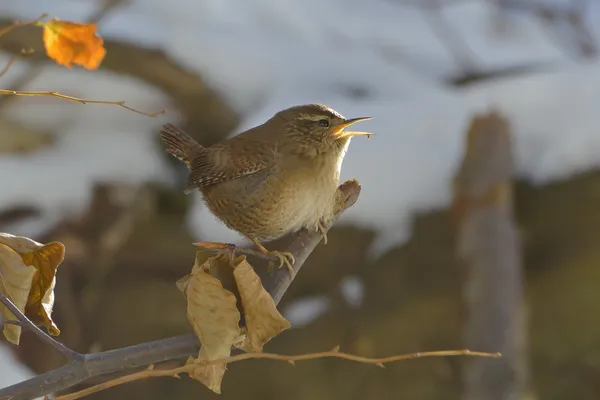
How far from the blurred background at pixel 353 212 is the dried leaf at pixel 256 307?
9.67 feet

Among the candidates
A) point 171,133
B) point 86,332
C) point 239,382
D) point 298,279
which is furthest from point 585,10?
point 171,133

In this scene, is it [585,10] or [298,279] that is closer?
[298,279]

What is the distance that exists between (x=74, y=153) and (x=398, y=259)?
6.14 ft

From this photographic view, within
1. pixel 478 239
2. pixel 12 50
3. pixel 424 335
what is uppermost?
pixel 12 50

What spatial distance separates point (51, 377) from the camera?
1.17 m

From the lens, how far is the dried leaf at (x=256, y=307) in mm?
1321

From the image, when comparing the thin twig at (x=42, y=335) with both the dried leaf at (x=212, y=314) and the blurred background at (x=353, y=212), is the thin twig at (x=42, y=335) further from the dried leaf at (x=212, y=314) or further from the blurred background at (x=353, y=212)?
the blurred background at (x=353, y=212)

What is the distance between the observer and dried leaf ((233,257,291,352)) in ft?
4.33

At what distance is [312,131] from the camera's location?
2166 mm

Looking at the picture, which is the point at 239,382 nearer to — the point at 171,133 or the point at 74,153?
the point at 74,153

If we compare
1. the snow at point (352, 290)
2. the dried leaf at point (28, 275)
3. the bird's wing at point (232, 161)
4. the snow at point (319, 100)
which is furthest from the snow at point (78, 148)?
the dried leaf at point (28, 275)

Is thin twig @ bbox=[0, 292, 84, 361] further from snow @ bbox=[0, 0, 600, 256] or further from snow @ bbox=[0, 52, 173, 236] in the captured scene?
snow @ bbox=[0, 52, 173, 236]

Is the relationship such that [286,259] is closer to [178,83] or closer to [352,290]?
[352,290]

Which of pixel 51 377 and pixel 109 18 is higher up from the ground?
pixel 51 377
